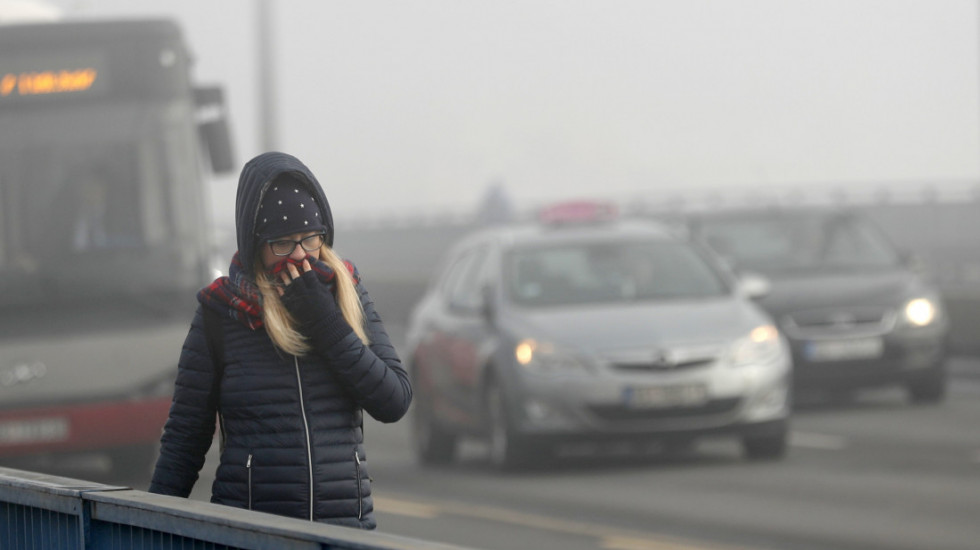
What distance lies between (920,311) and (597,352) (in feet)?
15.8

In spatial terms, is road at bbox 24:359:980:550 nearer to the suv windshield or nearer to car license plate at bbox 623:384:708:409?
car license plate at bbox 623:384:708:409

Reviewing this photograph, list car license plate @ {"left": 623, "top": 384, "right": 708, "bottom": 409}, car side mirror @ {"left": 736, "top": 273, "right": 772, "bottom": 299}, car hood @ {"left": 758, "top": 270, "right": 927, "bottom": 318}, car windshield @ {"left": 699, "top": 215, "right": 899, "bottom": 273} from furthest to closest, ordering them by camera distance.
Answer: car windshield @ {"left": 699, "top": 215, "right": 899, "bottom": 273}
car hood @ {"left": 758, "top": 270, "right": 927, "bottom": 318}
car side mirror @ {"left": 736, "top": 273, "right": 772, "bottom": 299}
car license plate @ {"left": 623, "top": 384, "right": 708, "bottom": 409}

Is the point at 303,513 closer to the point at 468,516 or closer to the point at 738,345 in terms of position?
the point at 468,516

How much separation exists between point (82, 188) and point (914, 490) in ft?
18.6

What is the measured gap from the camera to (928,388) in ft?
53.7

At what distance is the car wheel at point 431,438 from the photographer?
1380 centimetres

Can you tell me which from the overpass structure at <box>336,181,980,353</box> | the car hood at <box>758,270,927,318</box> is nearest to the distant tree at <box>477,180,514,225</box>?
the overpass structure at <box>336,181,980,353</box>

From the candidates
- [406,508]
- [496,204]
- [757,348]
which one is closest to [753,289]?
[757,348]

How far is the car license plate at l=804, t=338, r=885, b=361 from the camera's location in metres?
15.9

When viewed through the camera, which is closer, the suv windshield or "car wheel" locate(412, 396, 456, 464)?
the suv windshield

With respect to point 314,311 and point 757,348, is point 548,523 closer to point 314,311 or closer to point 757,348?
point 757,348

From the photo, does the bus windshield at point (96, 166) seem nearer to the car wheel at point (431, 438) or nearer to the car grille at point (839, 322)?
the car wheel at point (431, 438)

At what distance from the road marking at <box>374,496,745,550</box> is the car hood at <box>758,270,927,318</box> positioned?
559 cm

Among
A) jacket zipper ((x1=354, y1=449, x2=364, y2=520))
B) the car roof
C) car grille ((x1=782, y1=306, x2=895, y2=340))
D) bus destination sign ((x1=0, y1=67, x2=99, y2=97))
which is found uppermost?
bus destination sign ((x1=0, y1=67, x2=99, y2=97))
